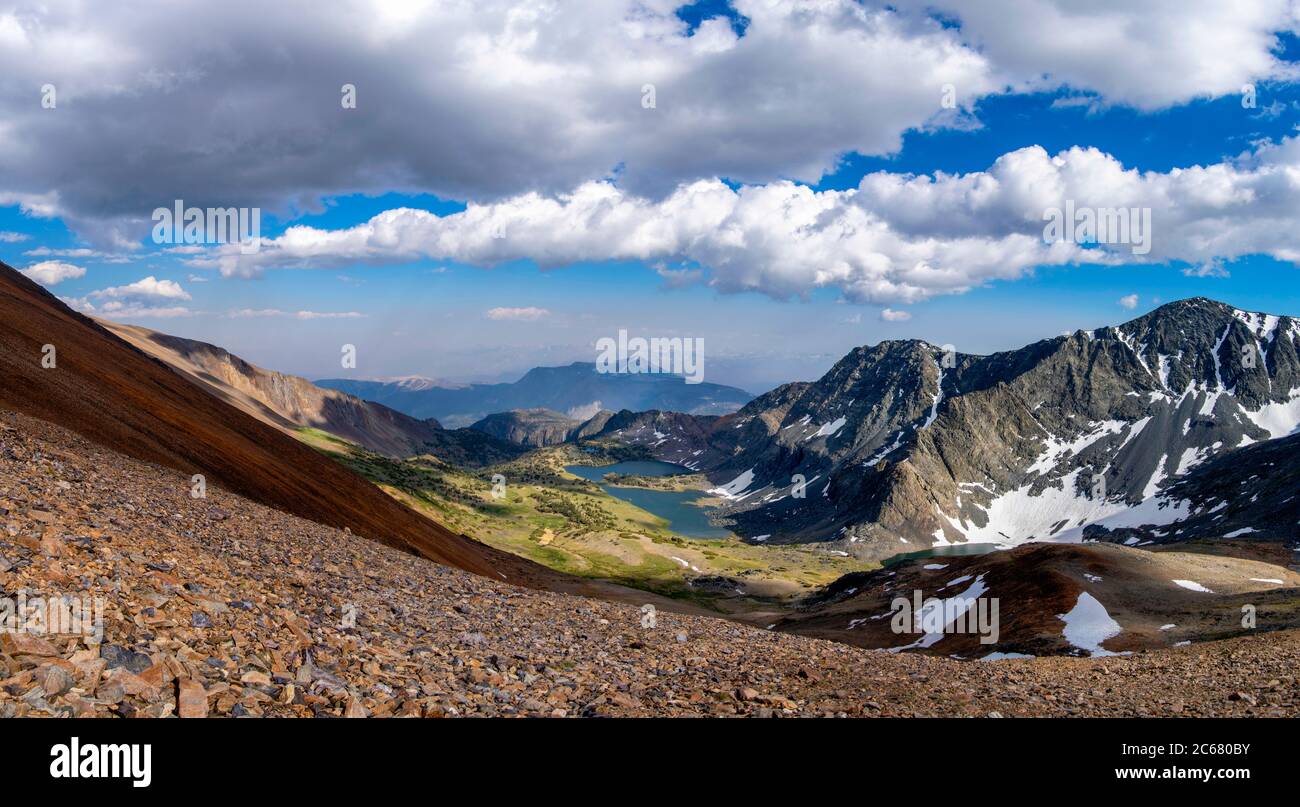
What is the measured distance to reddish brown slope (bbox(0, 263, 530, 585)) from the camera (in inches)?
1608

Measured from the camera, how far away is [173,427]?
160 feet

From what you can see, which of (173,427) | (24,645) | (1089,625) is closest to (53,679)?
(24,645)

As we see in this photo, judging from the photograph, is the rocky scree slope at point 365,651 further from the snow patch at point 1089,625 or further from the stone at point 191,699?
the snow patch at point 1089,625

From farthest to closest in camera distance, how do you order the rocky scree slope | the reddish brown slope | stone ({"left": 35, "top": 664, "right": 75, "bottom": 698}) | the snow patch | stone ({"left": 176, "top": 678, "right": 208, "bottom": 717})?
the snow patch
the reddish brown slope
the rocky scree slope
stone ({"left": 176, "top": 678, "right": 208, "bottom": 717})
stone ({"left": 35, "top": 664, "right": 75, "bottom": 698})

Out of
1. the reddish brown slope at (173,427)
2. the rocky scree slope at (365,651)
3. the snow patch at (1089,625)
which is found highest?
the reddish brown slope at (173,427)

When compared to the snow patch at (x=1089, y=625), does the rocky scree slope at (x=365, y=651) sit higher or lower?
higher

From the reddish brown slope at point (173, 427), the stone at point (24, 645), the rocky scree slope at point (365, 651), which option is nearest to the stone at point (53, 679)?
the rocky scree slope at point (365, 651)

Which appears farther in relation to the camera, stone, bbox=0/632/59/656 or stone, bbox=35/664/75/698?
stone, bbox=0/632/59/656

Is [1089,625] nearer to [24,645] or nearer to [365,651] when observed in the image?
[365,651]

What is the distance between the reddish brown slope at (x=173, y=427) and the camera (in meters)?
40.8

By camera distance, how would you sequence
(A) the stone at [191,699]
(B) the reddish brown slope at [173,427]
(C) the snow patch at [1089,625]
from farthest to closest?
(C) the snow patch at [1089,625] < (B) the reddish brown slope at [173,427] < (A) the stone at [191,699]

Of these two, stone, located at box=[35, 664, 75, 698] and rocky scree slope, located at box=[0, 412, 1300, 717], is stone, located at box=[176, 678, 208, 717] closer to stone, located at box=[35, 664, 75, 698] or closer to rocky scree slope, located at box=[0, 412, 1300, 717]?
rocky scree slope, located at box=[0, 412, 1300, 717]

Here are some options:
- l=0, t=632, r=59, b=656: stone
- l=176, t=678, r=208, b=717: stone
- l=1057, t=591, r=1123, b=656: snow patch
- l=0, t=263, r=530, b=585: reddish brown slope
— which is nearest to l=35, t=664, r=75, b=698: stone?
l=0, t=632, r=59, b=656: stone
